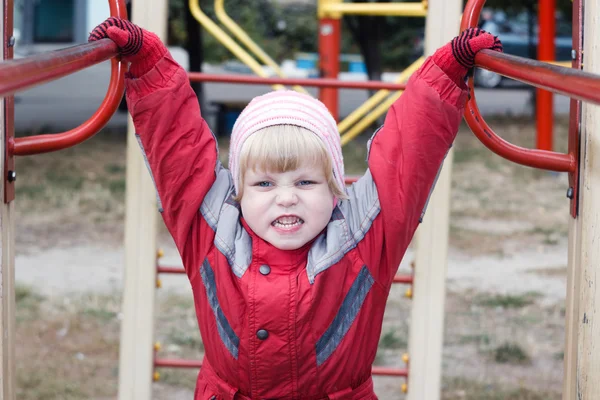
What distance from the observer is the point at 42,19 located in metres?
15.3

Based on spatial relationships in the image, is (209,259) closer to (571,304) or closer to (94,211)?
(571,304)

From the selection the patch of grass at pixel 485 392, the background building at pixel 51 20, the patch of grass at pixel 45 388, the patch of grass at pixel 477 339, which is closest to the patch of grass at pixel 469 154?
the patch of grass at pixel 477 339

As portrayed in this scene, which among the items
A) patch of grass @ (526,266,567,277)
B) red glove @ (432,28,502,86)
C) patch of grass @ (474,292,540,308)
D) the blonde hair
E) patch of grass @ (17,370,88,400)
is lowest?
patch of grass @ (17,370,88,400)

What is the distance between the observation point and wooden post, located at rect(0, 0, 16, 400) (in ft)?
5.39

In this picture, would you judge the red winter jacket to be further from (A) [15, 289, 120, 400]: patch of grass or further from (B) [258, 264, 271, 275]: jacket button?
(A) [15, 289, 120, 400]: patch of grass

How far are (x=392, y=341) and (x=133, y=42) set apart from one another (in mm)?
2606

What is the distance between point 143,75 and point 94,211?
4.81 metres

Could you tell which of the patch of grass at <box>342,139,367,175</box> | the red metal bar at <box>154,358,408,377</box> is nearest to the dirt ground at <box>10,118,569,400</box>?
the patch of grass at <box>342,139,367,175</box>

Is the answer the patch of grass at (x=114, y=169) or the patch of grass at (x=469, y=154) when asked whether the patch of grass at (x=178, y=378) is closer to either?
the patch of grass at (x=114, y=169)

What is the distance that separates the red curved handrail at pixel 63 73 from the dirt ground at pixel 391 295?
66.2 inches

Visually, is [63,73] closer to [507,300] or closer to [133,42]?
[133,42]

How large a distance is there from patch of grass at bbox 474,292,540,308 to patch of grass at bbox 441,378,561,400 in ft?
3.38

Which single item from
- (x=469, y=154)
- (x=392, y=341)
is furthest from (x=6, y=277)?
(x=469, y=154)

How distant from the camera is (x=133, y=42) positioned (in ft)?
5.00
